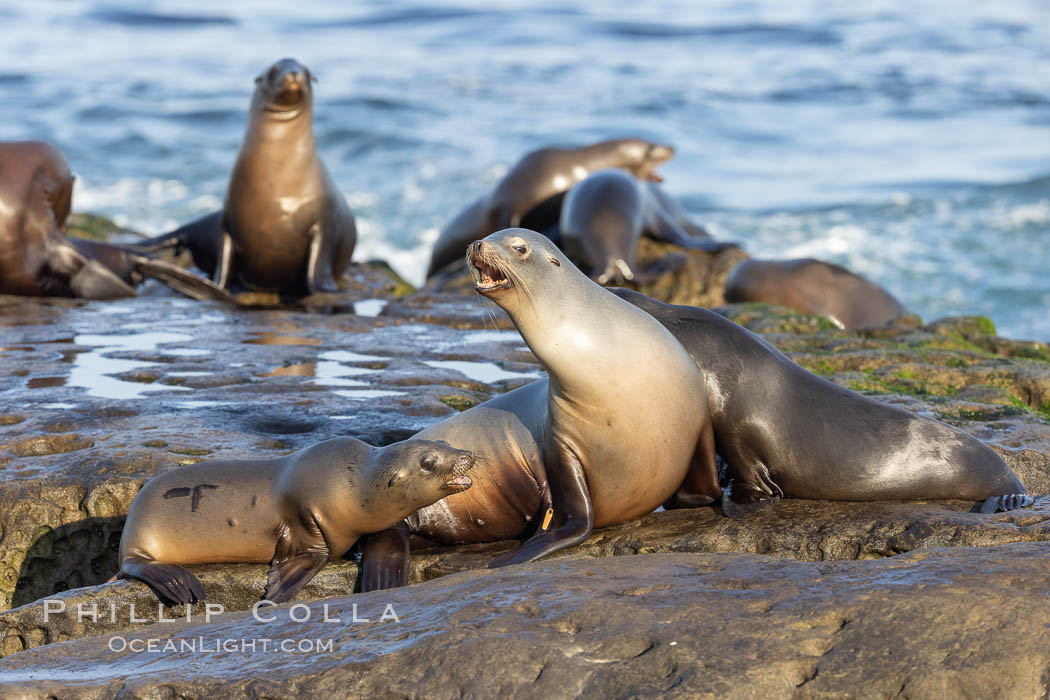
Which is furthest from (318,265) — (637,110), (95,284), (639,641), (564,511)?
(637,110)

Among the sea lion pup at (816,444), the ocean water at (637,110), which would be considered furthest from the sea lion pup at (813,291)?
the sea lion pup at (816,444)

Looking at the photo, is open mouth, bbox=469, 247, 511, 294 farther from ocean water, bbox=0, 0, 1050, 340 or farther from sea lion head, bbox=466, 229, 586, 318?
ocean water, bbox=0, 0, 1050, 340

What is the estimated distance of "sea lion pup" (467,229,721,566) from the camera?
4246mm

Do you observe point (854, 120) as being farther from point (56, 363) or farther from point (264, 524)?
point (264, 524)

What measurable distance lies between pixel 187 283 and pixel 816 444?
6.20 metres

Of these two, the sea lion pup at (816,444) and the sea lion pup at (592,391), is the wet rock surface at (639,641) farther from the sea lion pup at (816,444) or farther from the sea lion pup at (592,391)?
the sea lion pup at (816,444)

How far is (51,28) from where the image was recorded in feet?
128

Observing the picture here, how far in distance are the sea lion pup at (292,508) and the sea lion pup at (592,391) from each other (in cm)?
35

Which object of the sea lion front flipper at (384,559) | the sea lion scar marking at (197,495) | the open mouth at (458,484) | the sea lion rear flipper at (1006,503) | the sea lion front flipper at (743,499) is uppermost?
the open mouth at (458,484)

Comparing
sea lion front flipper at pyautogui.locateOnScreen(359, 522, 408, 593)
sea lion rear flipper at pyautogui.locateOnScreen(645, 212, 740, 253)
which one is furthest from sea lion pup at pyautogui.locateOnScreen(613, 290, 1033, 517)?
sea lion rear flipper at pyautogui.locateOnScreen(645, 212, 740, 253)

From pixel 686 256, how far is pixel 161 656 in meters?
8.26

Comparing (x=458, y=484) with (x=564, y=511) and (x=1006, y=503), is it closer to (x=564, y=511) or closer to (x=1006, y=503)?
(x=564, y=511)

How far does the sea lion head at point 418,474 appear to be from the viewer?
4223mm

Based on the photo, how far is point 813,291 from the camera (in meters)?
10.9
